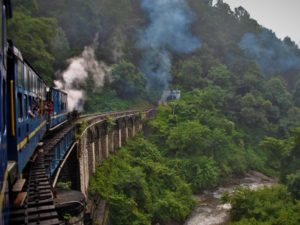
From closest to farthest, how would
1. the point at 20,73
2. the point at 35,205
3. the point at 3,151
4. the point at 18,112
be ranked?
the point at 3,151 < the point at 35,205 < the point at 18,112 < the point at 20,73

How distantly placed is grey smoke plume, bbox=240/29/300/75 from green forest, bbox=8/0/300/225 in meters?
0.23

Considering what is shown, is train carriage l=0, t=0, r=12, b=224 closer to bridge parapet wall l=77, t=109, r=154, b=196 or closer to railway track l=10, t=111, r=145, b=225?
railway track l=10, t=111, r=145, b=225

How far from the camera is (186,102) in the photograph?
4291 centimetres

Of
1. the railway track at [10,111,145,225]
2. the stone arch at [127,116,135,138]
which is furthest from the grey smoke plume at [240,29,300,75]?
the railway track at [10,111,145,225]

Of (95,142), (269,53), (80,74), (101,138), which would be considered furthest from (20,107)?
(269,53)

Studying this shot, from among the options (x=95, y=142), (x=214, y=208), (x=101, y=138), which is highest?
(x=101, y=138)

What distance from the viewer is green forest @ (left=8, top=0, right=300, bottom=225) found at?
21.9m

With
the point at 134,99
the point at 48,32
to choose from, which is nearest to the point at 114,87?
the point at 134,99

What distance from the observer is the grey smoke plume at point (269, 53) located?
69.0 meters

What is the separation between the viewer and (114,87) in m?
43.9

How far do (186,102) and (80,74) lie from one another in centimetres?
1452

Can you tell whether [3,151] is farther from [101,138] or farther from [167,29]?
[167,29]

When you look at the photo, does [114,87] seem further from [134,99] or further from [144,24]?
[144,24]

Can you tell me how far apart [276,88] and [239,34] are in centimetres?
2733
